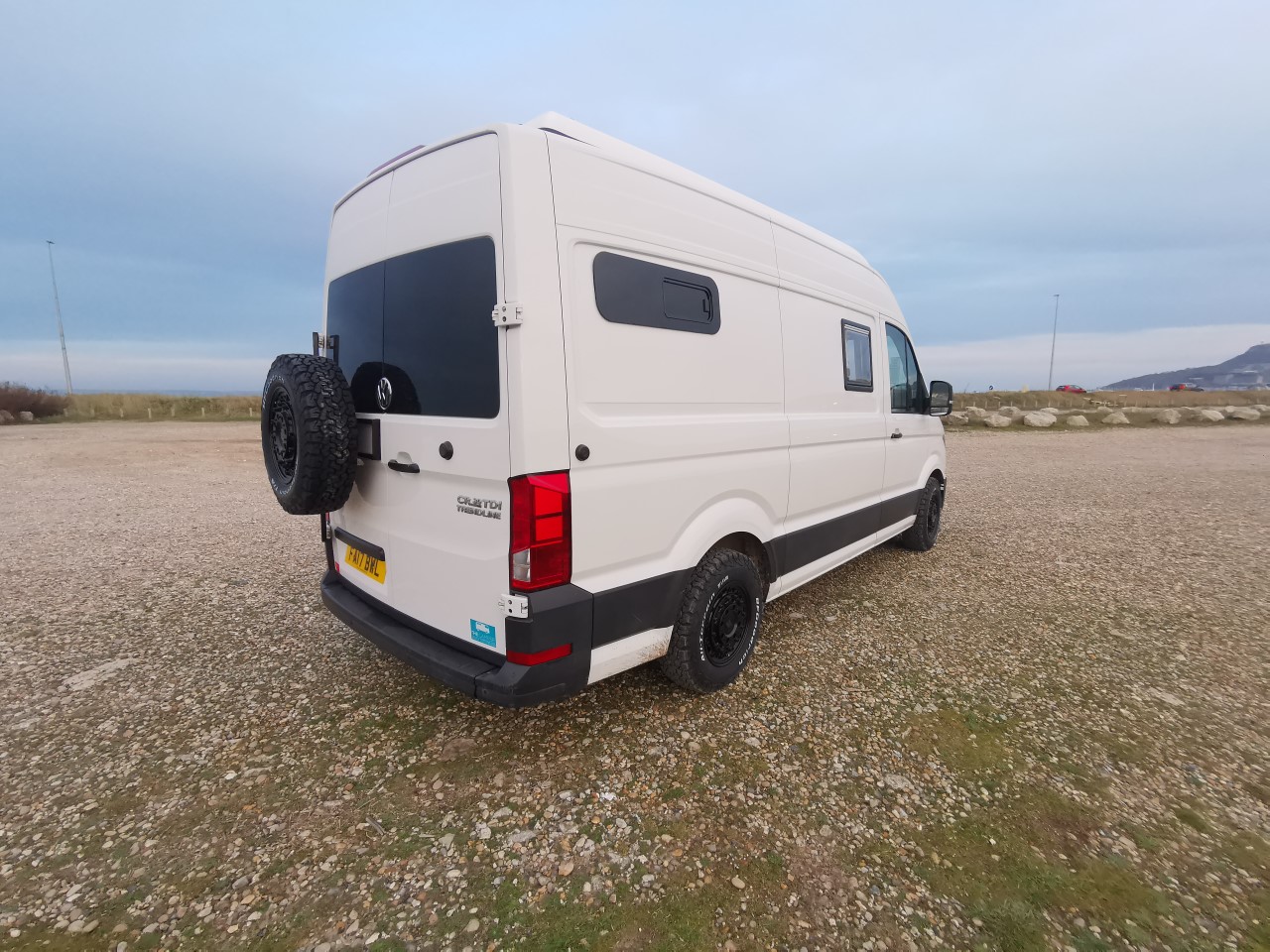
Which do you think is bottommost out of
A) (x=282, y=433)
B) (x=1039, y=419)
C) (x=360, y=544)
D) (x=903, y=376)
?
(x=1039, y=419)

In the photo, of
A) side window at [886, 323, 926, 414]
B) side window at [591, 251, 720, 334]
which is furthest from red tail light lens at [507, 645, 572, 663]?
side window at [886, 323, 926, 414]

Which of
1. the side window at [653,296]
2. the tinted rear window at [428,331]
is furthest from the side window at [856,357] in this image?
the tinted rear window at [428,331]

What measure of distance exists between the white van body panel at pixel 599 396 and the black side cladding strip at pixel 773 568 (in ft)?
0.04

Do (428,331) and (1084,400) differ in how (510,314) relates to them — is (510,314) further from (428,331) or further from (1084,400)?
(1084,400)

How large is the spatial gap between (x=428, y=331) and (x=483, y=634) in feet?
4.38

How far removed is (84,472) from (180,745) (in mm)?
11702

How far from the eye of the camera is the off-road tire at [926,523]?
5762 mm

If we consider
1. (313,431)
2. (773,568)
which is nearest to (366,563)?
(313,431)

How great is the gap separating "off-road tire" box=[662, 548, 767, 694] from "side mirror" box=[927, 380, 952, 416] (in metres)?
3.30

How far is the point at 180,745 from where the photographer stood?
2750 mm

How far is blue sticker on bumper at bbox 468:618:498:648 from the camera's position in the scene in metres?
2.39

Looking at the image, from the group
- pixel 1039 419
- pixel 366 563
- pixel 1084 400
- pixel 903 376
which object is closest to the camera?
pixel 366 563

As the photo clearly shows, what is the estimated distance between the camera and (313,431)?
2662 millimetres

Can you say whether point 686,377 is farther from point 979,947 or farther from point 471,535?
point 979,947
